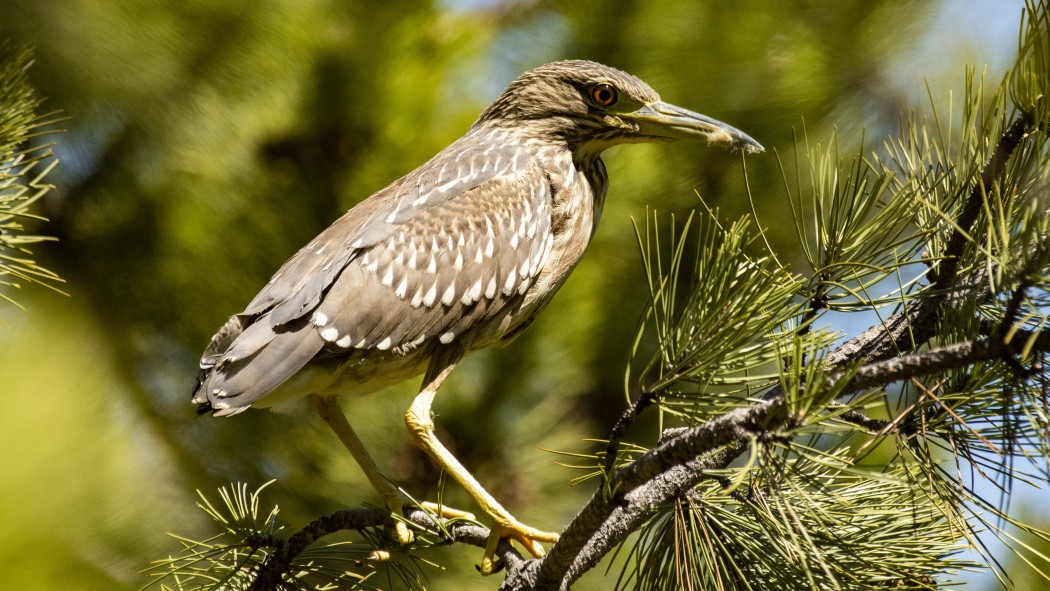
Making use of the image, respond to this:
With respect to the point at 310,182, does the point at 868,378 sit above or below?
below

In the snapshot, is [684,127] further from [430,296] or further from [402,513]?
[402,513]

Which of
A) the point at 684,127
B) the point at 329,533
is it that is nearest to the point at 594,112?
the point at 684,127

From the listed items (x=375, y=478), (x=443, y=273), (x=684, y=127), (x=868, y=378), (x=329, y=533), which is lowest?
(x=329, y=533)

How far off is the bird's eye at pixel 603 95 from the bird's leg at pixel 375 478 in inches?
48.3

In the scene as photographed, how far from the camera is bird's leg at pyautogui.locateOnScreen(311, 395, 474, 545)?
2.29 m

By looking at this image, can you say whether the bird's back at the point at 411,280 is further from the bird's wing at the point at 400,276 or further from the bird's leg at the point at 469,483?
the bird's leg at the point at 469,483

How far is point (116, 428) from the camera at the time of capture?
126 inches

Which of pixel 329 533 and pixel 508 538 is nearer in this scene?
pixel 329 533

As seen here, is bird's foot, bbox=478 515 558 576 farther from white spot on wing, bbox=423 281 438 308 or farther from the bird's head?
the bird's head

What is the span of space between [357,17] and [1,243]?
4.97 ft

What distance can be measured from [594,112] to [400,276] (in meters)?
0.84

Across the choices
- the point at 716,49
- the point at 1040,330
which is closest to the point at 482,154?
the point at 716,49

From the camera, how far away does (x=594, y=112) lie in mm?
2930

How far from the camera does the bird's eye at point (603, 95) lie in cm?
287
